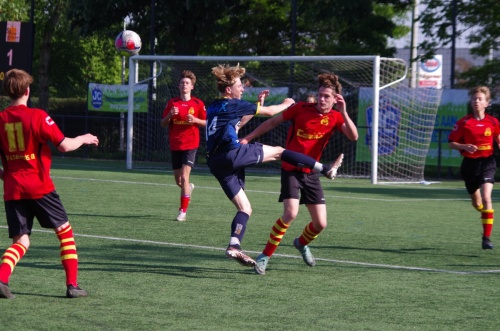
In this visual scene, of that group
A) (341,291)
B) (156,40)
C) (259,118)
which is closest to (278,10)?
(156,40)

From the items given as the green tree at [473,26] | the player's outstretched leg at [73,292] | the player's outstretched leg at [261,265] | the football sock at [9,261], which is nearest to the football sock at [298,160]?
the player's outstretched leg at [261,265]

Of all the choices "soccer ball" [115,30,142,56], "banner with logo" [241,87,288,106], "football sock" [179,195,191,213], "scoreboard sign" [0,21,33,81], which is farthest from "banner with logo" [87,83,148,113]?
"football sock" [179,195,191,213]

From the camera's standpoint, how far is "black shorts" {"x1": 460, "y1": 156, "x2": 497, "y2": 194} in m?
11.1

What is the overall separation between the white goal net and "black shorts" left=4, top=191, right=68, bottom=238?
1429 centimetres

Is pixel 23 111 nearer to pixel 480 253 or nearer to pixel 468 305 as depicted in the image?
pixel 468 305

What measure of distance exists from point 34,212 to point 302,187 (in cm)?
268

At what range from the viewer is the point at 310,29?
120ft

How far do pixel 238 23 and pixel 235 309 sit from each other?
2820 centimetres

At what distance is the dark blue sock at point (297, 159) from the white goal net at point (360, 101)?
1249cm

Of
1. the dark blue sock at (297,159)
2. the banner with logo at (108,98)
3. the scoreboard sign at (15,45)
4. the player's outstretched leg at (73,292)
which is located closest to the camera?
the player's outstretched leg at (73,292)

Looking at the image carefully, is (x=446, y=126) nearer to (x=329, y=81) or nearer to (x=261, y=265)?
(x=329, y=81)

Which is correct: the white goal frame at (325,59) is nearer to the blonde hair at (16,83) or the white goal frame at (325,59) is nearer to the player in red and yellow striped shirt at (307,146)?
the player in red and yellow striped shirt at (307,146)

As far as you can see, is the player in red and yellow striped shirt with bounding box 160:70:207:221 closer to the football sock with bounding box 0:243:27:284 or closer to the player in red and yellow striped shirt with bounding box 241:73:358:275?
the player in red and yellow striped shirt with bounding box 241:73:358:275

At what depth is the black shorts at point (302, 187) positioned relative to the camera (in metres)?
8.92
